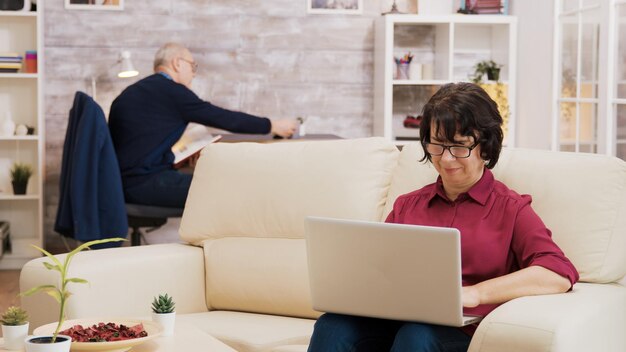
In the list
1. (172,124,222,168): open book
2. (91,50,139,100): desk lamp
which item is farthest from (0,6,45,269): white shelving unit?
(172,124,222,168): open book

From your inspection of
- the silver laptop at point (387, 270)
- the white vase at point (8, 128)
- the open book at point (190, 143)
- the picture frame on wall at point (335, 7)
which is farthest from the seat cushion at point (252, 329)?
the picture frame on wall at point (335, 7)

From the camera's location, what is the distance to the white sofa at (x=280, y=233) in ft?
8.18

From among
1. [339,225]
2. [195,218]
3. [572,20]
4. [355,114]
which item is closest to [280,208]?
[195,218]

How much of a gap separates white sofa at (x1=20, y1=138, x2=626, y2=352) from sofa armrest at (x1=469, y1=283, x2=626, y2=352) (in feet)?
0.07

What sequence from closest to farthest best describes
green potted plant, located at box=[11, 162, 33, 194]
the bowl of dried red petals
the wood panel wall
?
the bowl of dried red petals → green potted plant, located at box=[11, 162, 33, 194] → the wood panel wall

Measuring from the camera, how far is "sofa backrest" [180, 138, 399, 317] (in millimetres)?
2967

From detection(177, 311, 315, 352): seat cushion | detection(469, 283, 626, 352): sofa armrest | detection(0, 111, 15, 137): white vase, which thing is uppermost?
detection(0, 111, 15, 137): white vase

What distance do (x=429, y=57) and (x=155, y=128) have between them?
2.05m

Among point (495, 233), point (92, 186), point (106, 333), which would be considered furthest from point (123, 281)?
point (92, 186)

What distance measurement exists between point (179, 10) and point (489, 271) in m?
4.03

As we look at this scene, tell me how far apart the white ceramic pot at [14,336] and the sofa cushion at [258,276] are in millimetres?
954

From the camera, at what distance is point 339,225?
2178 mm

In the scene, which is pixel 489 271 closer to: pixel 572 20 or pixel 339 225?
pixel 339 225

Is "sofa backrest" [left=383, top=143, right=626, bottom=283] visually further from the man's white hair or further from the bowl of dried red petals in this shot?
the man's white hair
